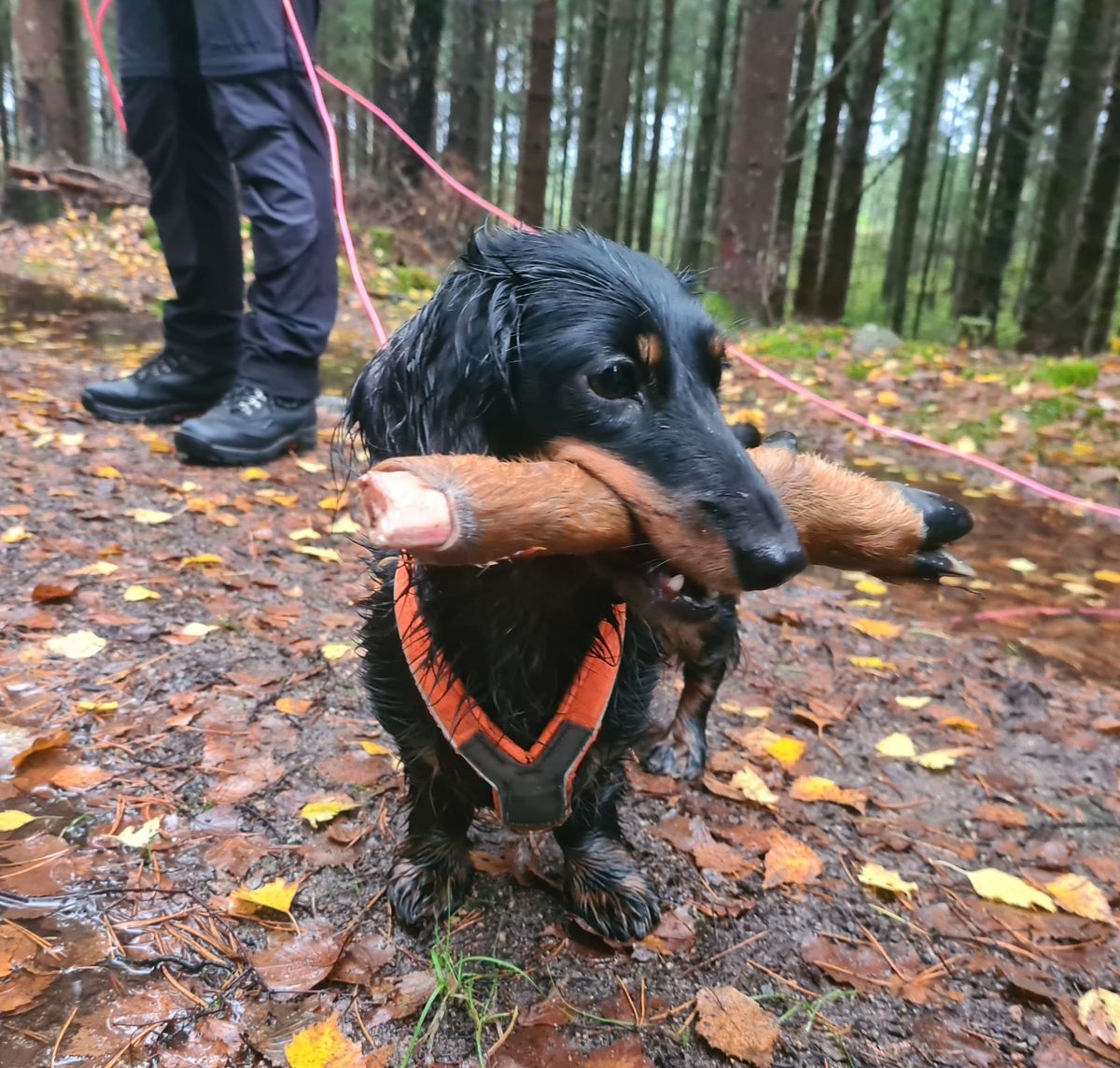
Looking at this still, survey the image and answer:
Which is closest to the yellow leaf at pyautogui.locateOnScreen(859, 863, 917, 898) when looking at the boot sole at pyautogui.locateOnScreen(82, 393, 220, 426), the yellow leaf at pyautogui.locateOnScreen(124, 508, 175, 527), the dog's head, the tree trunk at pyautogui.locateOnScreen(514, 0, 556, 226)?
the dog's head

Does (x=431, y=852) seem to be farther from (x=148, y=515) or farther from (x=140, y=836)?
(x=148, y=515)

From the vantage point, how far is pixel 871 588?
12.4ft

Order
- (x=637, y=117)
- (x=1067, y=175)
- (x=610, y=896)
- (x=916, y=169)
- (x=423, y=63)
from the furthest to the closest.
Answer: (x=637, y=117)
(x=916, y=169)
(x=423, y=63)
(x=1067, y=175)
(x=610, y=896)

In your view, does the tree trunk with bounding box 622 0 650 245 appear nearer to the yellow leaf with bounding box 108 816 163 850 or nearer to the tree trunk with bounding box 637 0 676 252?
the tree trunk with bounding box 637 0 676 252

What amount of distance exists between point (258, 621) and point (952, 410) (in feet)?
16.4

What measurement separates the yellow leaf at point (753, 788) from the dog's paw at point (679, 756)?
105 millimetres

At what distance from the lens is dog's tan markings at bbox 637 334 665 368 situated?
143 centimetres

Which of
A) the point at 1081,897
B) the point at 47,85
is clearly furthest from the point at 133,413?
the point at 47,85

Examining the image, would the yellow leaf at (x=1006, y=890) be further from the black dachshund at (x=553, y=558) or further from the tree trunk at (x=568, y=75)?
the tree trunk at (x=568, y=75)

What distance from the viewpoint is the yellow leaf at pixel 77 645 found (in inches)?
99.6

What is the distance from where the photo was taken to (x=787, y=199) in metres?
16.3

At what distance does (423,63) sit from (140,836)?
15138 millimetres

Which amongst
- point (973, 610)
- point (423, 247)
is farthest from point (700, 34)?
point (973, 610)

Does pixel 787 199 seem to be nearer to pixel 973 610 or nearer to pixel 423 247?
pixel 423 247
